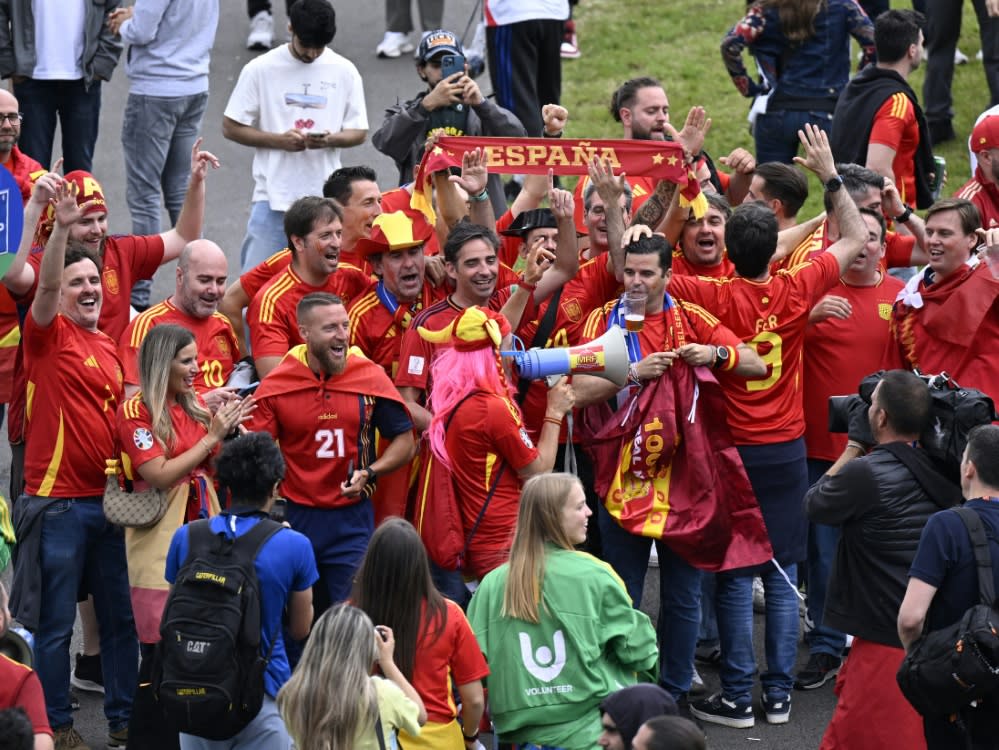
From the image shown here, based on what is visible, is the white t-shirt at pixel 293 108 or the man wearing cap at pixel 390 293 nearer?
the man wearing cap at pixel 390 293

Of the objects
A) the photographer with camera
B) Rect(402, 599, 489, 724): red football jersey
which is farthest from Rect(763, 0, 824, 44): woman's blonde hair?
Rect(402, 599, 489, 724): red football jersey

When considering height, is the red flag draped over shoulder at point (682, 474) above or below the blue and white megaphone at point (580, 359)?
below

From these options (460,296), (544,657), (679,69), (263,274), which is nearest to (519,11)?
(679,69)

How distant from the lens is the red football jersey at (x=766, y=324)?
25.3 ft

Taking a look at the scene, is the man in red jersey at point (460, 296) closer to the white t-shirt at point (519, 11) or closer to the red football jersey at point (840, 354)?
the red football jersey at point (840, 354)

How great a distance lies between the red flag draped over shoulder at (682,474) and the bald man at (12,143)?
3.59 metres

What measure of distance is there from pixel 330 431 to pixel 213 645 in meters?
1.56

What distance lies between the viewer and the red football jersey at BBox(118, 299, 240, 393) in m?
7.44

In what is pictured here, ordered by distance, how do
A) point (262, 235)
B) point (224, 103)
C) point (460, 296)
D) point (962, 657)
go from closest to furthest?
point (962, 657) < point (460, 296) < point (262, 235) < point (224, 103)

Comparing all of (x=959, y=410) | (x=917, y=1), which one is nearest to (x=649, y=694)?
(x=959, y=410)

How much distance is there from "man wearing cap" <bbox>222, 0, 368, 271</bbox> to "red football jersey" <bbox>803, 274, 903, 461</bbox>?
381 centimetres

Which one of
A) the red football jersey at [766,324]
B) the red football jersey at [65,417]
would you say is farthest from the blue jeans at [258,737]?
the red football jersey at [766,324]

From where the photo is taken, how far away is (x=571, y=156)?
779cm

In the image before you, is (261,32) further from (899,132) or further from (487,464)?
(487,464)
